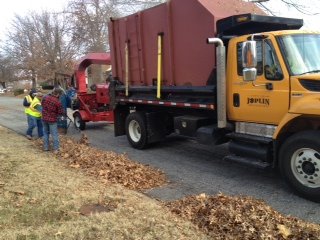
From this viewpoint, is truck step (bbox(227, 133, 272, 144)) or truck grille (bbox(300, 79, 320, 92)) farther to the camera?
truck step (bbox(227, 133, 272, 144))

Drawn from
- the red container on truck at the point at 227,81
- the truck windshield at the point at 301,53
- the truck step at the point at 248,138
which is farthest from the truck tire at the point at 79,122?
the truck windshield at the point at 301,53

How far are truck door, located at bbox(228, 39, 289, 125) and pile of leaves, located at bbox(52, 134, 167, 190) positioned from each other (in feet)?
6.08

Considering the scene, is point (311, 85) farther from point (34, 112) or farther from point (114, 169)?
point (34, 112)

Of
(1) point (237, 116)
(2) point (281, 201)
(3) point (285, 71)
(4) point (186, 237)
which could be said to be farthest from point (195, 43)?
(4) point (186, 237)

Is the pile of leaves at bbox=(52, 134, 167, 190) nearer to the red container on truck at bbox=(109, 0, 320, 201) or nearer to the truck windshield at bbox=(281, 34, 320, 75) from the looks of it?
the red container on truck at bbox=(109, 0, 320, 201)

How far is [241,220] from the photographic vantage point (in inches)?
183

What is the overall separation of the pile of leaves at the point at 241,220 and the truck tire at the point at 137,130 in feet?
15.1

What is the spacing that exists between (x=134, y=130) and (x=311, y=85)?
5.33 meters

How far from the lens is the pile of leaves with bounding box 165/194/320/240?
439cm

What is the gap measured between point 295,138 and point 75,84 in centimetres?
998

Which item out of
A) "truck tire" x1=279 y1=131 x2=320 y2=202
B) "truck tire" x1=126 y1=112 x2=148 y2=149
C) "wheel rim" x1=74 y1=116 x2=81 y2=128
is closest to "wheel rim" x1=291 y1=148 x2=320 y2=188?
"truck tire" x1=279 y1=131 x2=320 y2=202

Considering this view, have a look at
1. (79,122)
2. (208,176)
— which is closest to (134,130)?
(208,176)

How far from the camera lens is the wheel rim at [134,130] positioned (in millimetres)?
10242

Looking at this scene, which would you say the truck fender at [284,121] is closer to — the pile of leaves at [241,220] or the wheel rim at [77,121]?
the pile of leaves at [241,220]
